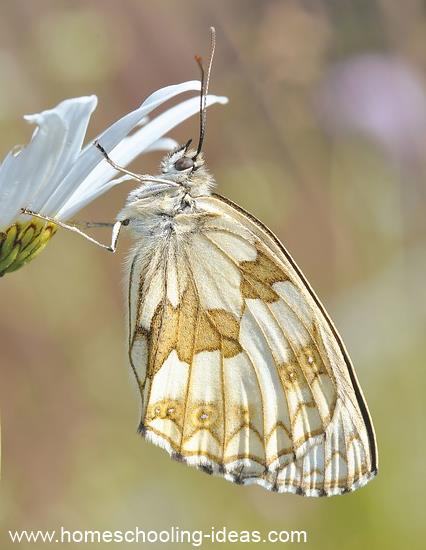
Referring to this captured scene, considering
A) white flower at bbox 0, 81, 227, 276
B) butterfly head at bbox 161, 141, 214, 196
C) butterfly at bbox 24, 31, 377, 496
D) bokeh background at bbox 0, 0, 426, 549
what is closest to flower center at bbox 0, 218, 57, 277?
white flower at bbox 0, 81, 227, 276

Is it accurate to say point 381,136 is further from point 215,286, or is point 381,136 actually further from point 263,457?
point 263,457

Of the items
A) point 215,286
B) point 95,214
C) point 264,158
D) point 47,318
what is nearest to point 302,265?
Result: point 264,158

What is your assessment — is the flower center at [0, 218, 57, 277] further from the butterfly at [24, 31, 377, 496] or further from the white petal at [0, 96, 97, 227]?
the butterfly at [24, 31, 377, 496]

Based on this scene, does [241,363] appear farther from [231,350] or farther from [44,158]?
[44,158]

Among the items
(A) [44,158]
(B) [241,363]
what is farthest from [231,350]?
(A) [44,158]

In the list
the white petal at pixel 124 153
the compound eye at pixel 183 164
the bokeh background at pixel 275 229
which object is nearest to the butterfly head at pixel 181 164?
the compound eye at pixel 183 164

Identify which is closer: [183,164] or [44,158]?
[44,158]
